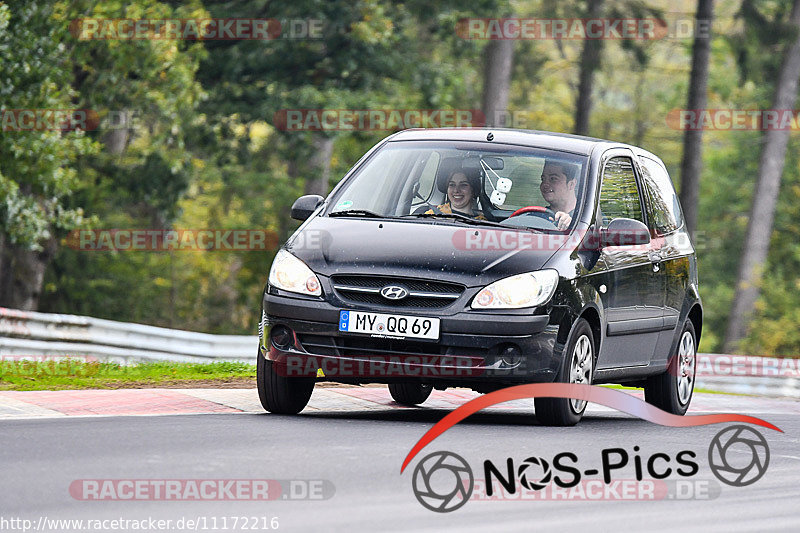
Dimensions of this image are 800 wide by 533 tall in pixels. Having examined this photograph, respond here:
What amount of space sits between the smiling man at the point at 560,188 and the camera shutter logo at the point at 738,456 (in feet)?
5.97

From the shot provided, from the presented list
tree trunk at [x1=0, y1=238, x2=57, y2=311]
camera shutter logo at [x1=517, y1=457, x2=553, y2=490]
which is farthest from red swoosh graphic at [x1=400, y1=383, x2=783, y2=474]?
tree trunk at [x1=0, y1=238, x2=57, y2=311]

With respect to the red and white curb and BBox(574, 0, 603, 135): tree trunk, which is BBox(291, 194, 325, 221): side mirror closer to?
the red and white curb

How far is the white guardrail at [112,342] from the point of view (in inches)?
965

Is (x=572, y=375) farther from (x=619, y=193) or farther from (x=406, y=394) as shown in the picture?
(x=406, y=394)

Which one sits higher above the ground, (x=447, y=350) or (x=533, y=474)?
(x=447, y=350)

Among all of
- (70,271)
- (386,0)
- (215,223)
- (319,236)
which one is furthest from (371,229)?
(215,223)

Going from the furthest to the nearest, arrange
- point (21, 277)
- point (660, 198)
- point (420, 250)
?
point (21, 277), point (660, 198), point (420, 250)

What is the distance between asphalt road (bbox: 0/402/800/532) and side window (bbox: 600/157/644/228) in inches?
61.1

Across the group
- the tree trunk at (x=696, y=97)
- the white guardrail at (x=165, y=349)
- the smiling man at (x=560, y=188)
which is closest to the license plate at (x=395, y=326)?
the smiling man at (x=560, y=188)

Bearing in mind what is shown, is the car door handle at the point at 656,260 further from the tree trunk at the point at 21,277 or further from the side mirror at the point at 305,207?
the tree trunk at the point at 21,277

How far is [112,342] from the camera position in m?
25.7

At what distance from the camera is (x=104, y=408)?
996 cm

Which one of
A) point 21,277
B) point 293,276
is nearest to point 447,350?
point 293,276

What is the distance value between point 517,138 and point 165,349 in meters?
16.3
